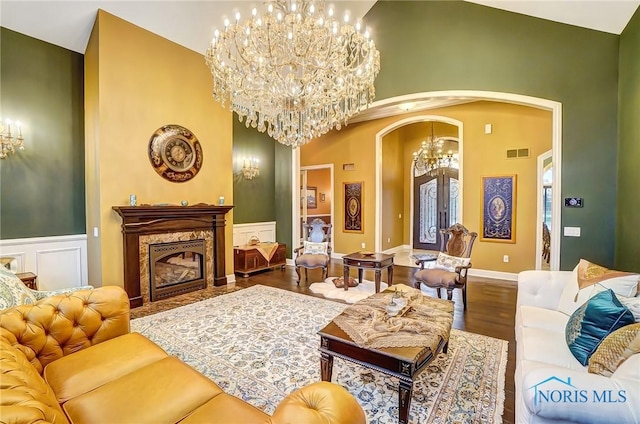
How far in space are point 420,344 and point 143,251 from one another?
3985mm

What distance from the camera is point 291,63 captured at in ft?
11.3

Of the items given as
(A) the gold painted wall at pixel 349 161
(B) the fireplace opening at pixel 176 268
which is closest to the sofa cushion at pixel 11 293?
(B) the fireplace opening at pixel 176 268

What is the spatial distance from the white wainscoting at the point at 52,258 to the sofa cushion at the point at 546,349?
17.9ft

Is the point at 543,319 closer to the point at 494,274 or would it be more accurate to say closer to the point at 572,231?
the point at 572,231

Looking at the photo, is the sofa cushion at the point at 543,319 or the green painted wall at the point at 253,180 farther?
the green painted wall at the point at 253,180

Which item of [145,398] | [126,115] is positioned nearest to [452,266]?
[145,398]

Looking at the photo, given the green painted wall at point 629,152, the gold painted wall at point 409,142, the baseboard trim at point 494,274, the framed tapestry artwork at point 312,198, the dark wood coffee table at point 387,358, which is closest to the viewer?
the dark wood coffee table at point 387,358

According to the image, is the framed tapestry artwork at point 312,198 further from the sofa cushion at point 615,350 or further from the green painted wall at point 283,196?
the sofa cushion at point 615,350

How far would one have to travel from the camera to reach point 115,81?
13.6 ft

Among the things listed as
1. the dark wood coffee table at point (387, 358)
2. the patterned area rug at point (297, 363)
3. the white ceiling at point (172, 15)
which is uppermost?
the white ceiling at point (172, 15)

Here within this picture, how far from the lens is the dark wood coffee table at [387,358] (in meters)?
1.91

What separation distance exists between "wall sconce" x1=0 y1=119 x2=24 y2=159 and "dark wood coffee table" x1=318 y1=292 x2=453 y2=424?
454 centimetres

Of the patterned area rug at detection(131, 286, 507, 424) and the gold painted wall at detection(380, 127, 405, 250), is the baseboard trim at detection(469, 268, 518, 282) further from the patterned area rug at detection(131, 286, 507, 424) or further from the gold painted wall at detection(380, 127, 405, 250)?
the patterned area rug at detection(131, 286, 507, 424)

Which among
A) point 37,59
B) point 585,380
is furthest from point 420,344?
point 37,59
